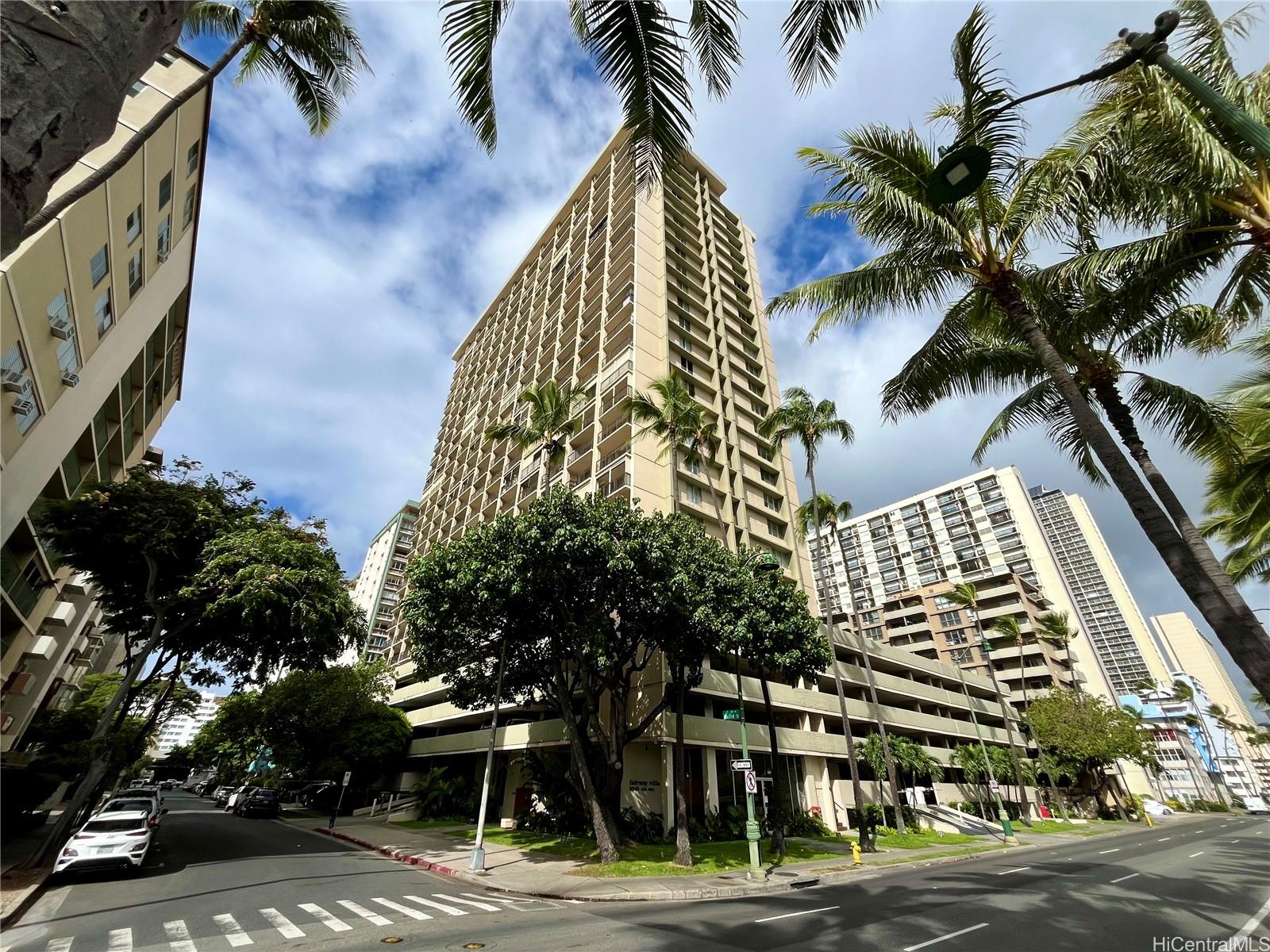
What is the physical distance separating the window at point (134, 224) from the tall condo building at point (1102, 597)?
10988 centimetres

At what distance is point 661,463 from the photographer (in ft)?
101

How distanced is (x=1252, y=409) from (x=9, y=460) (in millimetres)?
33664

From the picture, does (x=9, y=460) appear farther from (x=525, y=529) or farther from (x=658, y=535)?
(x=658, y=535)

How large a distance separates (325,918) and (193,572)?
14.9m

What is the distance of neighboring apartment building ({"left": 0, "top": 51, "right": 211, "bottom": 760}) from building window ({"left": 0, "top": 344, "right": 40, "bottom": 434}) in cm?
4

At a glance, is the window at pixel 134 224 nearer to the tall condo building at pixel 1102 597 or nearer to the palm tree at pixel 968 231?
the palm tree at pixel 968 231

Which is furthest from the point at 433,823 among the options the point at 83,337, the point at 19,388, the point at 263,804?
the point at 83,337

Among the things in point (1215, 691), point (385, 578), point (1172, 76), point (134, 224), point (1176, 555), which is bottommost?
point (1176, 555)

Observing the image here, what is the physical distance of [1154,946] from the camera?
8203mm

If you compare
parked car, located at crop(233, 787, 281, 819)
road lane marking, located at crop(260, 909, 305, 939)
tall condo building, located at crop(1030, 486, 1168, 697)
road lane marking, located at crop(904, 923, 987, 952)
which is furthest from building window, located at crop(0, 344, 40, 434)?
tall condo building, located at crop(1030, 486, 1168, 697)

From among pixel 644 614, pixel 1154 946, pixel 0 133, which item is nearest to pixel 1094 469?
pixel 1154 946

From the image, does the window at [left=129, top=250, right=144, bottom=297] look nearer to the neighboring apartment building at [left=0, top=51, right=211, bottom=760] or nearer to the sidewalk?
the neighboring apartment building at [left=0, top=51, right=211, bottom=760]

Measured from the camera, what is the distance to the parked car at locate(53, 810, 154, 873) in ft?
42.5

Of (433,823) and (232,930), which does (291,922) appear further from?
(433,823)
